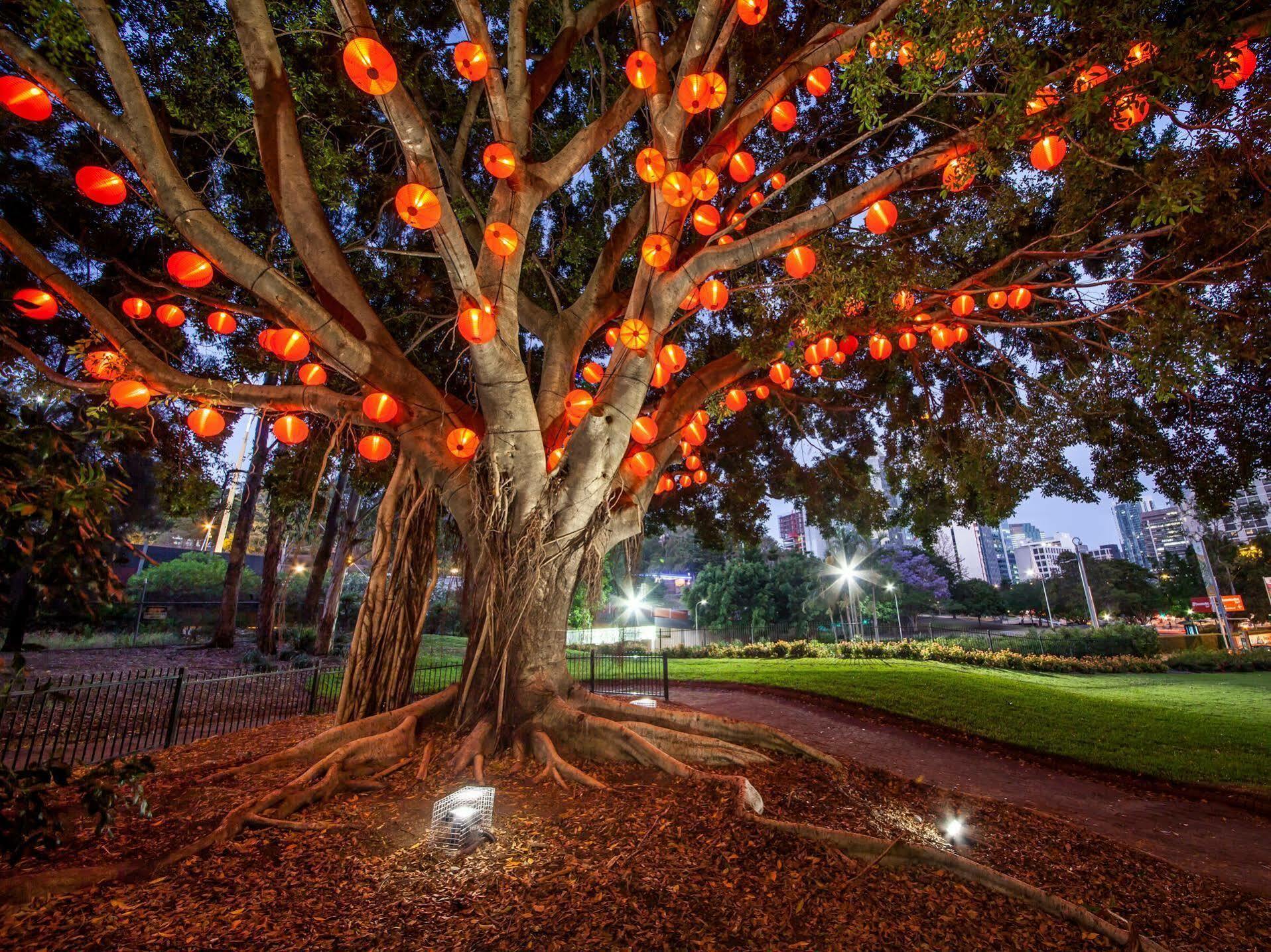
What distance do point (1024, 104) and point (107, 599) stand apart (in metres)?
6.31

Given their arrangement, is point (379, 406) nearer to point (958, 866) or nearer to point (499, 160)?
point (499, 160)

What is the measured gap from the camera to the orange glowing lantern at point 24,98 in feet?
12.4

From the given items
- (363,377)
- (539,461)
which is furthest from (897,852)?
(363,377)

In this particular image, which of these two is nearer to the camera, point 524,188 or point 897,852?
point 897,852

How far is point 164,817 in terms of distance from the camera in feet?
13.1

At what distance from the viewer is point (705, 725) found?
573 cm

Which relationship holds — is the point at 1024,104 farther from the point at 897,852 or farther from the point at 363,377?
the point at 363,377

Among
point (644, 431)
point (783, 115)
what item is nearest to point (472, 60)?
point (783, 115)

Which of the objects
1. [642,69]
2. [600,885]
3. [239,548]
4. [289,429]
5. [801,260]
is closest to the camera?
[600,885]

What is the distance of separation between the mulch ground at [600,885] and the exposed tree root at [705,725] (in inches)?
34.5

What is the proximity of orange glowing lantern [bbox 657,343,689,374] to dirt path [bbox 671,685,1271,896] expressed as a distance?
552cm

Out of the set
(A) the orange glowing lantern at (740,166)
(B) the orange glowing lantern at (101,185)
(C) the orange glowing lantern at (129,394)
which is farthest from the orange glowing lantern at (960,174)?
(C) the orange glowing lantern at (129,394)

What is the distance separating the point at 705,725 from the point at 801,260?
16.1 feet

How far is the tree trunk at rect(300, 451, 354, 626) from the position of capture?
17.5 metres
